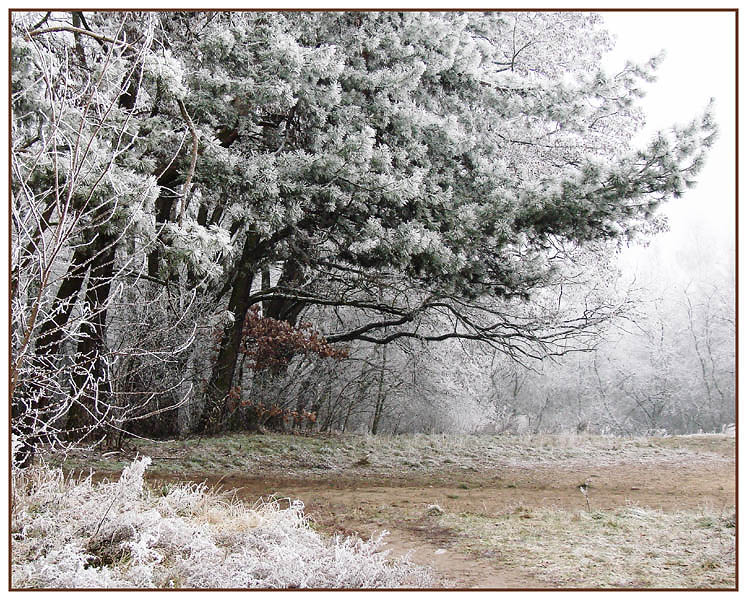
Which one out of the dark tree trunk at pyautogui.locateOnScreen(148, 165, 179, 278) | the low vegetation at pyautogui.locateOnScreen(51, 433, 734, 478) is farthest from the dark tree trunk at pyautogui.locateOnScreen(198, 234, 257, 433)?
the dark tree trunk at pyautogui.locateOnScreen(148, 165, 179, 278)

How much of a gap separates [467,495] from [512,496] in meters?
0.29

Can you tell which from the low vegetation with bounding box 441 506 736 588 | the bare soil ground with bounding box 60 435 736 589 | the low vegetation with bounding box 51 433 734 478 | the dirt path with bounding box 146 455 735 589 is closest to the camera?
the low vegetation with bounding box 441 506 736 588

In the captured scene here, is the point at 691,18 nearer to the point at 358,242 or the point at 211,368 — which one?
the point at 358,242

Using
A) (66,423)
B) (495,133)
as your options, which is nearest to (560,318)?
(495,133)

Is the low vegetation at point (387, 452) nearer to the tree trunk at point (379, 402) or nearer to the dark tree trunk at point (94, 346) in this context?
the dark tree trunk at point (94, 346)

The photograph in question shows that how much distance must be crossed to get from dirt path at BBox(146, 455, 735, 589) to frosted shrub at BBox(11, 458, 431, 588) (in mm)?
284

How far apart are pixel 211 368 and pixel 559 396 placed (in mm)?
4719

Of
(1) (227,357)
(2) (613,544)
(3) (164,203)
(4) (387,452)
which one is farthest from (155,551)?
(4) (387,452)

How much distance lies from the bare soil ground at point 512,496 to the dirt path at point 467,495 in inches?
0.5

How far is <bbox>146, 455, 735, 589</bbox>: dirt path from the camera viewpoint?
257 cm

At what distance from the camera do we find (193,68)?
367 cm

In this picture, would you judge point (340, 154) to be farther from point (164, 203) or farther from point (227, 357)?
point (227, 357)

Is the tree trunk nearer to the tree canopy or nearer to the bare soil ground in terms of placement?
the bare soil ground

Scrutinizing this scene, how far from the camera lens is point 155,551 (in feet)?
7.29
